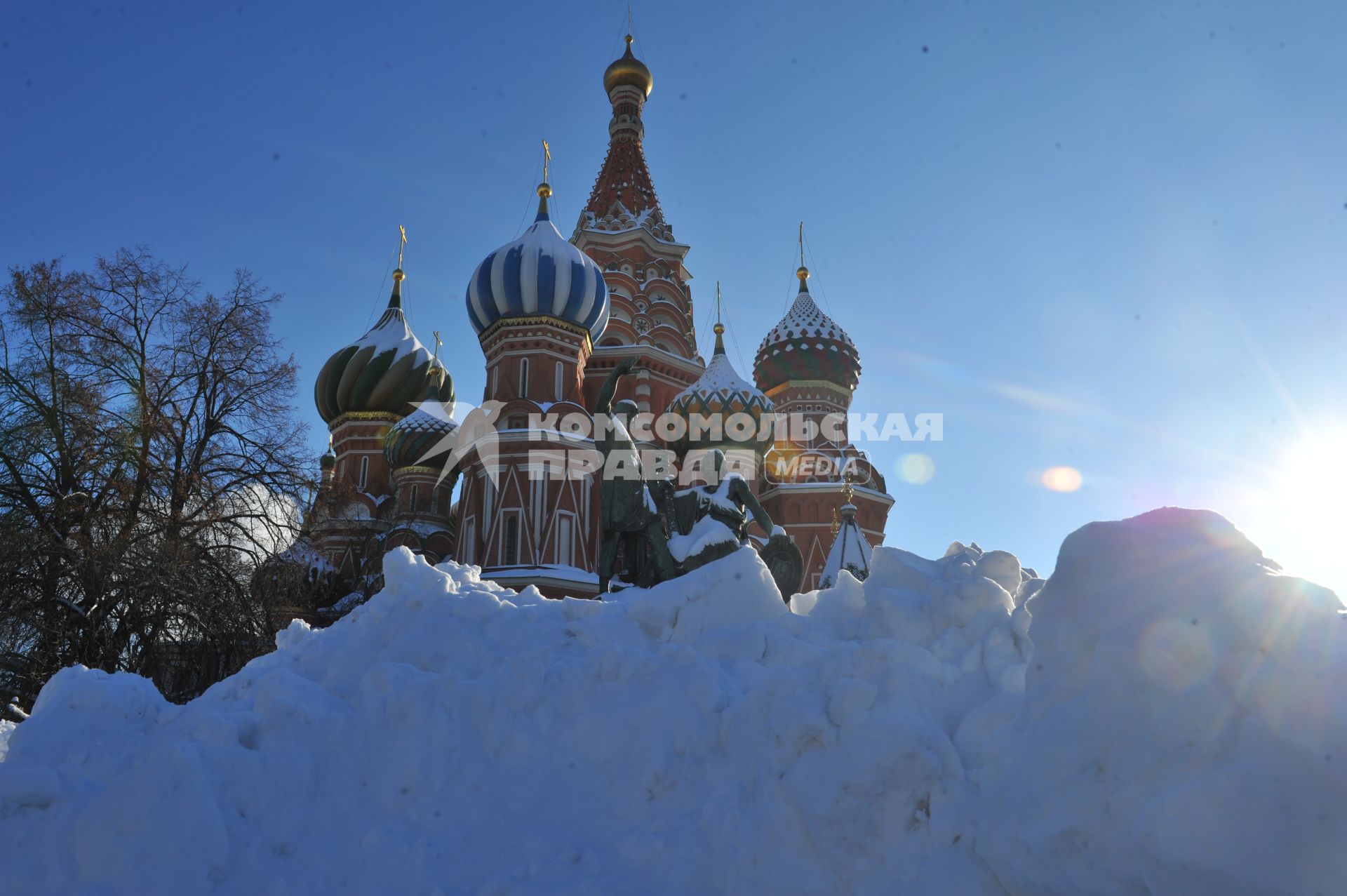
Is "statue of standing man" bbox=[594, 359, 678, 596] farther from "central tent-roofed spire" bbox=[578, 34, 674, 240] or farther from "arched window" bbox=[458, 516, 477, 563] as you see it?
"central tent-roofed spire" bbox=[578, 34, 674, 240]

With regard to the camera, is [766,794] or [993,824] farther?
[766,794]

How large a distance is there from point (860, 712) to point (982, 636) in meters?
1.36

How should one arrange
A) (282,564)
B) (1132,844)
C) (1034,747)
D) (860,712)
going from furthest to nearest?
(282,564) < (860,712) < (1034,747) < (1132,844)

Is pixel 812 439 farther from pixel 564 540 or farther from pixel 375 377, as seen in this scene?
pixel 375 377

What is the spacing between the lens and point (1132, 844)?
296 cm

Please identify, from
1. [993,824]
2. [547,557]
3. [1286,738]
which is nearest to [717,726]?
[993,824]

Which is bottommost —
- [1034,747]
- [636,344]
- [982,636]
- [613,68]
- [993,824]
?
[993,824]

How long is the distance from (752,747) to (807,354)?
23697 mm

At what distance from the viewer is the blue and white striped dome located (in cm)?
2003

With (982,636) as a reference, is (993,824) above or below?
below

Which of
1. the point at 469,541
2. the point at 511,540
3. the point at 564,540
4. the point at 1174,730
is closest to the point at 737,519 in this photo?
the point at 1174,730

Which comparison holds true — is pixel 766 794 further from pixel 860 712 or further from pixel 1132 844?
pixel 1132 844

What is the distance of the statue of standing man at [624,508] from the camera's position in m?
8.54

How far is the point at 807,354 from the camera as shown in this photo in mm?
27469
